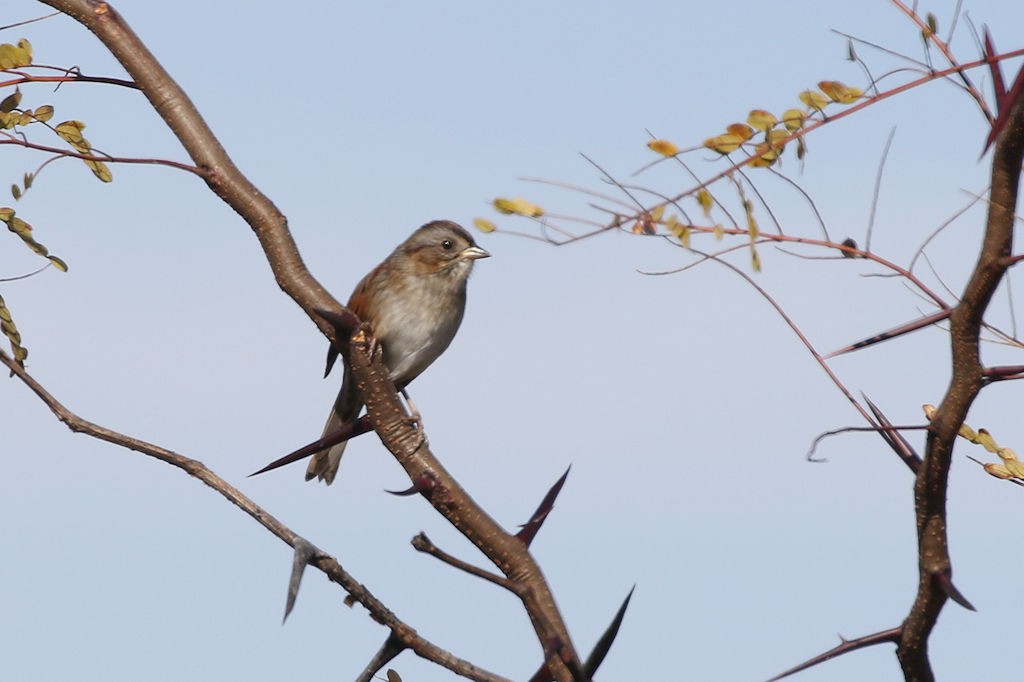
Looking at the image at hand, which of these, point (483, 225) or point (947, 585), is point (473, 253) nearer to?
point (483, 225)

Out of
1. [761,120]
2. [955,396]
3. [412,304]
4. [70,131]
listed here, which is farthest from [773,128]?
[412,304]

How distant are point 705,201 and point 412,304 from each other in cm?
601

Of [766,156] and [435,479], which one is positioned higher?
[766,156]

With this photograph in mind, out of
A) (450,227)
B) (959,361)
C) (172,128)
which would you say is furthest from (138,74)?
(450,227)

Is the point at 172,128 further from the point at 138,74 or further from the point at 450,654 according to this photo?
the point at 450,654

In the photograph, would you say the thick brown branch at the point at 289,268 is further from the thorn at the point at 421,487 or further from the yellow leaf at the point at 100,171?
the yellow leaf at the point at 100,171

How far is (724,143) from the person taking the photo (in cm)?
213

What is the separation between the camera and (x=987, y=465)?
2533mm

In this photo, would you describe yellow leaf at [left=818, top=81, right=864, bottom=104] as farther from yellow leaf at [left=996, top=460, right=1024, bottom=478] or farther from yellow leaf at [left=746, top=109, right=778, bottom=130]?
yellow leaf at [left=996, top=460, right=1024, bottom=478]

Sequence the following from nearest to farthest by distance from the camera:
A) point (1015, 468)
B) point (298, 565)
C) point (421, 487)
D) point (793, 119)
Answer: point (298, 565)
point (793, 119)
point (421, 487)
point (1015, 468)

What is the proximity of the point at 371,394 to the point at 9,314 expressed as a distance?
115 centimetres

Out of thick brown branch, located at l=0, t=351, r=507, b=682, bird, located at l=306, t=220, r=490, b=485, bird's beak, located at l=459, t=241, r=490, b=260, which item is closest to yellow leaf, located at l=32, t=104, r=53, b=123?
thick brown branch, located at l=0, t=351, r=507, b=682

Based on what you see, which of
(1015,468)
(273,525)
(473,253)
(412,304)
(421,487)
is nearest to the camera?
(273,525)

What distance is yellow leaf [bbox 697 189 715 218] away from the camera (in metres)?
2.06
